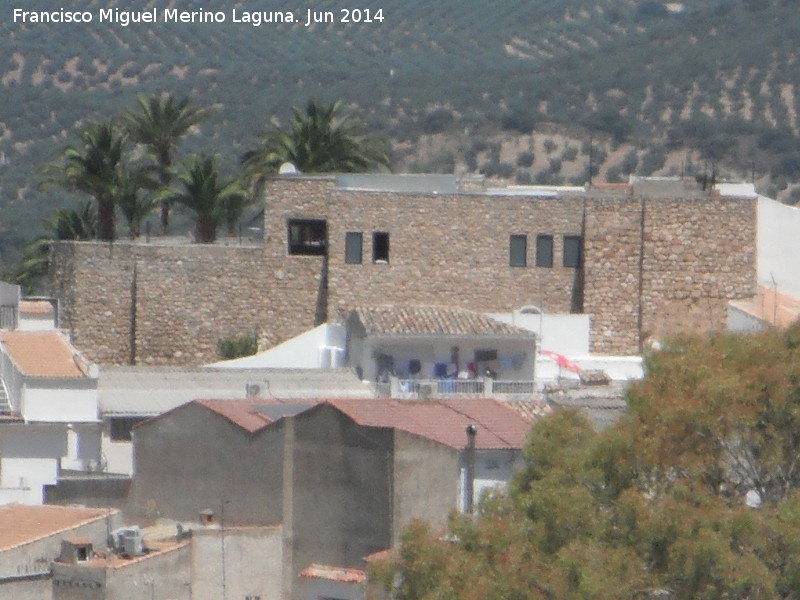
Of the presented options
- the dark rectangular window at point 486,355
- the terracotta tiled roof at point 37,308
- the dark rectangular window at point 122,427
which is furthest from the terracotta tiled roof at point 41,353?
the dark rectangular window at point 486,355

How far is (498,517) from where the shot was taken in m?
21.0

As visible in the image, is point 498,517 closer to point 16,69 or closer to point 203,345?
point 203,345

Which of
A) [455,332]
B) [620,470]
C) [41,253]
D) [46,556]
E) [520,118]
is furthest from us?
[520,118]

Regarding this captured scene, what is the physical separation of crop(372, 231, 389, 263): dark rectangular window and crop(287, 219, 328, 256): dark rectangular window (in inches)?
41.0

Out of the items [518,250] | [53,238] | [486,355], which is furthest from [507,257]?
[53,238]

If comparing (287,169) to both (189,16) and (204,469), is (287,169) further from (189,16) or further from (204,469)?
(189,16)

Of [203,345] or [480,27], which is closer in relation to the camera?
[203,345]

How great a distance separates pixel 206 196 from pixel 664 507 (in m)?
33.2

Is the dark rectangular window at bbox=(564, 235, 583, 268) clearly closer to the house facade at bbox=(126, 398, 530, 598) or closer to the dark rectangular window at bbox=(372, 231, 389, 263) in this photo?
the dark rectangular window at bbox=(372, 231, 389, 263)

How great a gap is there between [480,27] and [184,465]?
268ft

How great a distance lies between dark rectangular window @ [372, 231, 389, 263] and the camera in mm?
46812

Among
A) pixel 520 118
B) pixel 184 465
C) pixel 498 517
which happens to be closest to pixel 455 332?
pixel 184 465

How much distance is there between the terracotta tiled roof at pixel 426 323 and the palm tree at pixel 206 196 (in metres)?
8.03

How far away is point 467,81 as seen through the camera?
337 ft
